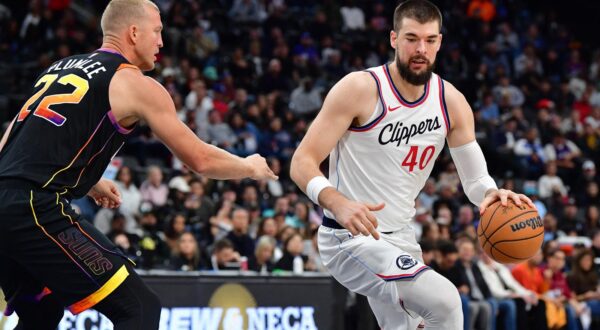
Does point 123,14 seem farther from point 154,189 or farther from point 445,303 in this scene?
point 154,189

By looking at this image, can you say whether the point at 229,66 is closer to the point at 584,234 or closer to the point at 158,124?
the point at 584,234

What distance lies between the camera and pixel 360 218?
198 inches

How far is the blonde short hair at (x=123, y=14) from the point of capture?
4.92 meters

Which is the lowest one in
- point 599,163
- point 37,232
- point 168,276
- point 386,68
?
point 168,276

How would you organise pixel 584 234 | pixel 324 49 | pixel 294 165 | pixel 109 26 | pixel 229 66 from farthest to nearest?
pixel 324 49 < pixel 229 66 < pixel 584 234 < pixel 294 165 < pixel 109 26

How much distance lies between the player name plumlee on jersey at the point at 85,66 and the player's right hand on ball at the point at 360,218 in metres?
1.46

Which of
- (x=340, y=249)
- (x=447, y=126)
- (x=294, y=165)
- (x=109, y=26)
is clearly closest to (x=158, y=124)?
(x=109, y=26)

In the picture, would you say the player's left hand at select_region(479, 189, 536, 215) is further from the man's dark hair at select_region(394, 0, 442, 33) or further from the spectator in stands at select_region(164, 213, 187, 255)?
the spectator in stands at select_region(164, 213, 187, 255)

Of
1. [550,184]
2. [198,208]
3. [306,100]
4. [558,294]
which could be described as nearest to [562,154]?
[550,184]

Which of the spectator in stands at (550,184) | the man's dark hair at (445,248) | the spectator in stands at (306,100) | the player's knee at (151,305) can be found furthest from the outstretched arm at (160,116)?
the spectator in stands at (550,184)

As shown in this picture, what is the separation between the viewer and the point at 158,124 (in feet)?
15.3

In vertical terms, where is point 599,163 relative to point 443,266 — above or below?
above

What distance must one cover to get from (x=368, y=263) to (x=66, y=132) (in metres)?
2.06

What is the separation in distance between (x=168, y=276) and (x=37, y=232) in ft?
17.0
